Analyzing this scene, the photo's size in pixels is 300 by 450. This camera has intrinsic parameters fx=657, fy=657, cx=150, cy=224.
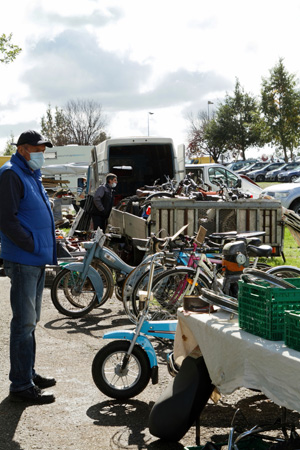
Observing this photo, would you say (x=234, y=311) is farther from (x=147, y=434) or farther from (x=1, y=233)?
(x=1, y=233)

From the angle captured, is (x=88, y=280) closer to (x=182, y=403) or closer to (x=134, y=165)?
(x=182, y=403)

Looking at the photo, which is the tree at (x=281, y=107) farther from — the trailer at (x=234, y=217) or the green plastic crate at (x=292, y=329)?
the green plastic crate at (x=292, y=329)

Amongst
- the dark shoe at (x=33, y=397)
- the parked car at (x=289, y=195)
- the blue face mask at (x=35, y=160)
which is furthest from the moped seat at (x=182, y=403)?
the parked car at (x=289, y=195)

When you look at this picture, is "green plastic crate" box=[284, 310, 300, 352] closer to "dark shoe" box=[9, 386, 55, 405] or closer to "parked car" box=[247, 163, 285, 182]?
"dark shoe" box=[9, 386, 55, 405]

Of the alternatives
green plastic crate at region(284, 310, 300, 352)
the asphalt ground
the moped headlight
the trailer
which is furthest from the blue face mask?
the moped headlight

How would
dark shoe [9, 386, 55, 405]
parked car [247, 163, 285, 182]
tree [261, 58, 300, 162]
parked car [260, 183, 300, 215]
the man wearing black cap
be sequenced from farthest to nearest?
parked car [247, 163, 285, 182], tree [261, 58, 300, 162], parked car [260, 183, 300, 215], dark shoe [9, 386, 55, 405], the man wearing black cap

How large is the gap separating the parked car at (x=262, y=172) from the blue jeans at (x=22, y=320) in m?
49.6

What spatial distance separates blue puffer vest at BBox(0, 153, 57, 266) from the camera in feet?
16.6

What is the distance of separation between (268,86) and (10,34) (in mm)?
24598

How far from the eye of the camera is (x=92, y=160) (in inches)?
707

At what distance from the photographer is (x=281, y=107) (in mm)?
47156

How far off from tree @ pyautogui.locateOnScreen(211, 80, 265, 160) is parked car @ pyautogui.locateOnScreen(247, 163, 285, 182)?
4.72 m

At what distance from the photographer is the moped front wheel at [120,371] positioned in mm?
5090

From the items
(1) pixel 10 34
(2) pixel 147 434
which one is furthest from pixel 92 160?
(2) pixel 147 434
